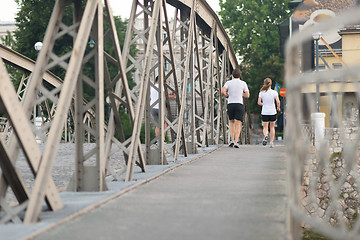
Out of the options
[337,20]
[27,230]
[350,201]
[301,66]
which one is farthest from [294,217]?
→ [350,201]

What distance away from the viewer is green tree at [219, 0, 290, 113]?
61.9 m

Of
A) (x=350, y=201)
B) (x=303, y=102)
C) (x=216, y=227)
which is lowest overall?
(x=350, y=201)

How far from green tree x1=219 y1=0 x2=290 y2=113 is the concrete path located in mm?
52870

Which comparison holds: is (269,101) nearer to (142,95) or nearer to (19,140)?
(142,95)

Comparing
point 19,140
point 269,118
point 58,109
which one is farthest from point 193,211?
point 269,118

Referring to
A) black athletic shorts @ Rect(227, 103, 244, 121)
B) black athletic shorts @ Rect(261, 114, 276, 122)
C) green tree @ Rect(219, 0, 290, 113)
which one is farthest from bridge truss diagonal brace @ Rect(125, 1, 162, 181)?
green tree @ Rect(219, 0, 290, 113)

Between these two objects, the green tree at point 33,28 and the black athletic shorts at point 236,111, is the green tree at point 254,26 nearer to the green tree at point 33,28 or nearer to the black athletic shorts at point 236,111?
the green tree at point 33,28

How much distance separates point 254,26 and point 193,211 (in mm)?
57525

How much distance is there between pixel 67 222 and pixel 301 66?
210 cm

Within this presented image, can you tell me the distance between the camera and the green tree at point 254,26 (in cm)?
6191

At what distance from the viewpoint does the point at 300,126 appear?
4.84 m

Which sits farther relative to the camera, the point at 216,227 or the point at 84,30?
the point at 84,30

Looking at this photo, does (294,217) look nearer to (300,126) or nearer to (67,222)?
(300,126)

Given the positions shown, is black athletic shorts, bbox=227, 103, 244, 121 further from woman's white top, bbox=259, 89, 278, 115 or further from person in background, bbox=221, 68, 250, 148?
woman's white top, bbox=259, 89, 278, 115
